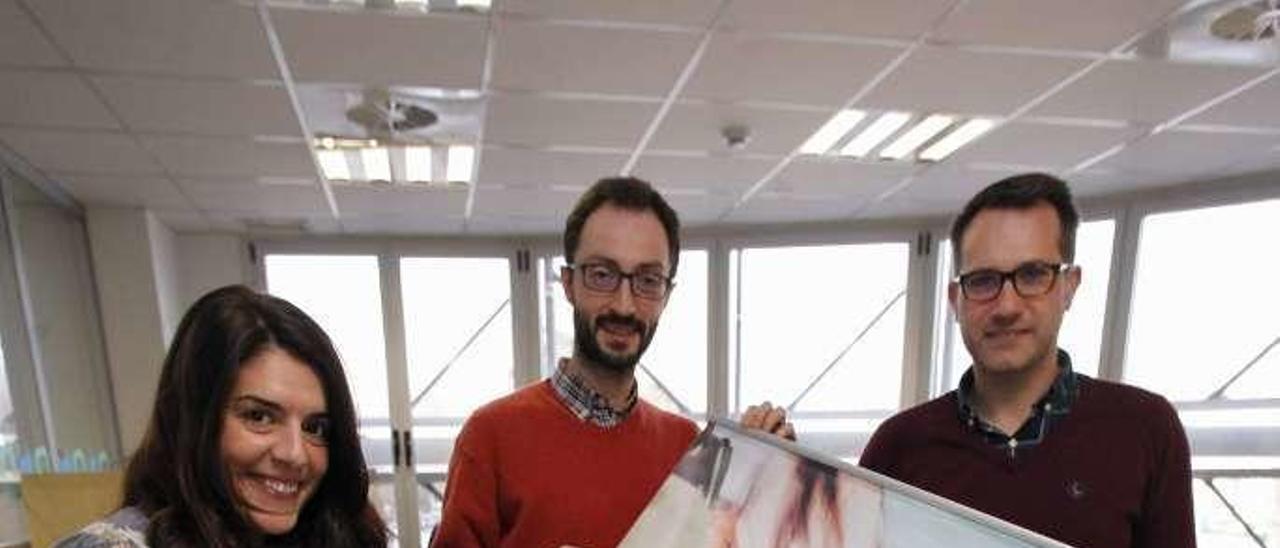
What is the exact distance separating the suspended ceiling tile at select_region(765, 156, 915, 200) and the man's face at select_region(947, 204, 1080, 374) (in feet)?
8.45

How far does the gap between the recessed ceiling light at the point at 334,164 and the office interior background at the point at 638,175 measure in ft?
0.11

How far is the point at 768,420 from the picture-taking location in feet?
3.95

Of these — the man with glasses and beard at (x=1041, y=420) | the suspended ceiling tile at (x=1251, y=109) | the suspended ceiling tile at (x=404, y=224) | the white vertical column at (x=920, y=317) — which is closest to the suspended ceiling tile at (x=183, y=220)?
the suspended ceiling tile at (x=404, y=224)

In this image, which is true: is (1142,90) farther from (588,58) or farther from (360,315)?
(360,315)

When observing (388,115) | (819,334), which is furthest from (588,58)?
(819,334)

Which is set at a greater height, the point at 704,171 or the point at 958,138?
the point at 958,138

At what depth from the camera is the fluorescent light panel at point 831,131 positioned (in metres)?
3.12

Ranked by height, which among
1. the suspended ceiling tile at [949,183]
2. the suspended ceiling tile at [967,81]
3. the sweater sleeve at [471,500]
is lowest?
the sweater sleeve at [471,500]

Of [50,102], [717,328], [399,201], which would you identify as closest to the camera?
[50,102]

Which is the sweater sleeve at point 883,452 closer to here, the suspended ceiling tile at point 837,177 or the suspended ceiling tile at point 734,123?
the suspended ceiling tile at point 734,123

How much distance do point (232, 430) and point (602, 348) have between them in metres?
0.60

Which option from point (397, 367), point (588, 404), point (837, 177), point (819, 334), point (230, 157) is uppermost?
point (230, 157)

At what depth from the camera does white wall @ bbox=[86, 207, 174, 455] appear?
4359 millimetres

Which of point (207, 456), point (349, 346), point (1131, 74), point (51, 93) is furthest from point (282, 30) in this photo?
point (349, 346)
